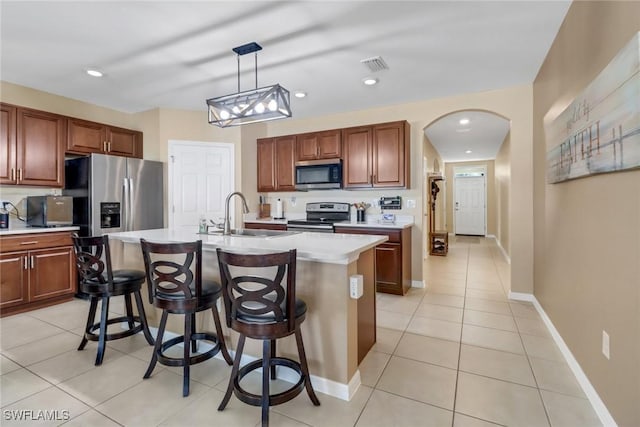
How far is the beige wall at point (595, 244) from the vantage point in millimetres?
1403

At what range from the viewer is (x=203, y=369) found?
2.18 m

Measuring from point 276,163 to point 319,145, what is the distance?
82 centimetres

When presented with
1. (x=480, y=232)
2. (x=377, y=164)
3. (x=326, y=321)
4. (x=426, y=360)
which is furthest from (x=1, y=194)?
(x=480, y=232)

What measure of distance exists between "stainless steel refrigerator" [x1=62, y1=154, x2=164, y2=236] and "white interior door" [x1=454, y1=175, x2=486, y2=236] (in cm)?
894

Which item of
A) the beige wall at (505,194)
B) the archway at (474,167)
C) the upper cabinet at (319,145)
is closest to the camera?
the upper cabinet at (319,145)

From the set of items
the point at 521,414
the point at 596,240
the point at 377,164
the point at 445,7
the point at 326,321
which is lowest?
the point at 521,414

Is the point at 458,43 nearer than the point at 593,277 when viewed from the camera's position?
No

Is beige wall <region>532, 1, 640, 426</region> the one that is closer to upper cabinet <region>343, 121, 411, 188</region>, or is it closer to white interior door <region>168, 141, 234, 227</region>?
upper cabinet <region>343, 121, 411, 188</region>

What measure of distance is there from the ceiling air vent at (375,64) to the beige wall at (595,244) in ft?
4.73

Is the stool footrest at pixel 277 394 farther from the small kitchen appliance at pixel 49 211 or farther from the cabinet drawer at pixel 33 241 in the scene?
the small kitchen appliance at pixel 49 211

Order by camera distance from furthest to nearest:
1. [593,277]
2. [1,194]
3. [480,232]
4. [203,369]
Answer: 1. [480,232]
2. [1,194]
3. [203,369]
4. [593,277]

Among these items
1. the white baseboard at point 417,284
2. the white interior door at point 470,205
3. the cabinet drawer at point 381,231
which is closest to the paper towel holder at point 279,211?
the cabinet drawer at point 381,231

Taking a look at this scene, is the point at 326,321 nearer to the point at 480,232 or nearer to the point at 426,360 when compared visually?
the point at 426,360

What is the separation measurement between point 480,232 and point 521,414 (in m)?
9.13
